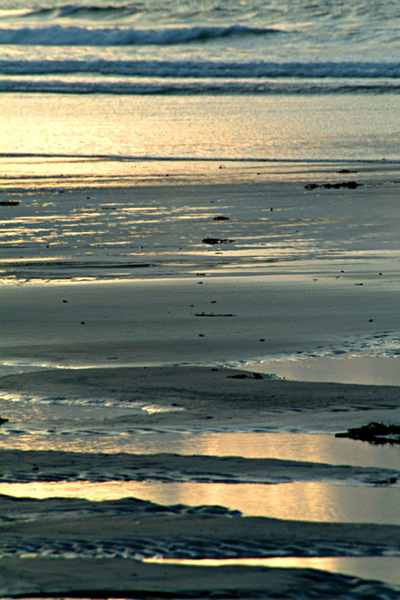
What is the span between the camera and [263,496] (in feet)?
12.9

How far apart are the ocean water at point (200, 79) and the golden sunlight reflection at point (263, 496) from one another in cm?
1507

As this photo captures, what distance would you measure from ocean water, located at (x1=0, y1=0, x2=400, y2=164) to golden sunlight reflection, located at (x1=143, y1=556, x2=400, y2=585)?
51.9ft

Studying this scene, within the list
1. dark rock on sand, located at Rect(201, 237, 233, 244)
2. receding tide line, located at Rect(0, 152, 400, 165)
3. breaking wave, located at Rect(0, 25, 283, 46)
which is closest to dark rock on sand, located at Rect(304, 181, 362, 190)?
receding tide line, located at Rect(0, 152, 400, 165)

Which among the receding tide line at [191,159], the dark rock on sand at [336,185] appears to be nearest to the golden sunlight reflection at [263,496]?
the dark rock on sand at [336,185]

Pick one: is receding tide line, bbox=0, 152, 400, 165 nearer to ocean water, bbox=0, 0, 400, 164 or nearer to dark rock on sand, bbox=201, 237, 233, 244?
ocean water, bbox=0, 0, 400, 164

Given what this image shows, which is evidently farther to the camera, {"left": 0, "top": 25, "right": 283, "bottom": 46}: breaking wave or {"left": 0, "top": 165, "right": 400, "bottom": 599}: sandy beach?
{"left": 0, "top": 25, "right": 283, "bottom": 46}: breaking wave

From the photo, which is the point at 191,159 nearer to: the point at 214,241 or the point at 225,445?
the point at 214,241

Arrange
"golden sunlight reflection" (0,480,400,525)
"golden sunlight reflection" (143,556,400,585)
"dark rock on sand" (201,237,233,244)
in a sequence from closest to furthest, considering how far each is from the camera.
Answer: "golden sunlight reflection" (143,556,400,585) → "golden sunlight reflection" (0,480,400,525) → "dark rock on sand" (201,237,233,244)

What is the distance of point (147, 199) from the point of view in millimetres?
14969

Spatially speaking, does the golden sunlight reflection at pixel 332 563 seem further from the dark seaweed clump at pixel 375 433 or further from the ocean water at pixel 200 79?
the ocean water at pixel 200 79

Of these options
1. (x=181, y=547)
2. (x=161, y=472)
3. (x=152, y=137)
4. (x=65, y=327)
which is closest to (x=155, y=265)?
(x=65, y=327)

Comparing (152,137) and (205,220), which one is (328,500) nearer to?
(205,220)

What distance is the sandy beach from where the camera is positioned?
334 cm

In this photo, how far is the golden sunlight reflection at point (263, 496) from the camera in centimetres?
373
